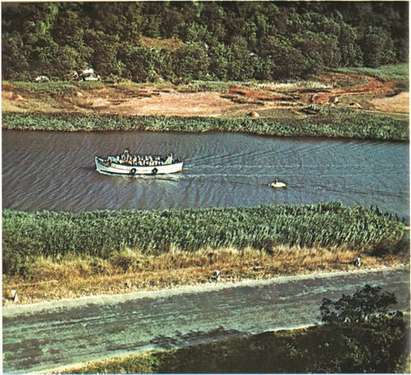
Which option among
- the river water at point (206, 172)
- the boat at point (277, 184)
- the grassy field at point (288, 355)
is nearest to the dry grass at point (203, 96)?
the river water at point (206, 172)

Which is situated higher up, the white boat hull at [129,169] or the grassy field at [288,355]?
the white boat hull at [129,169]

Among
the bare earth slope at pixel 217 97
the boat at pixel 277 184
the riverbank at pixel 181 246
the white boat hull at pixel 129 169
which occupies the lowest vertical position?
the riverbank at pixel 181 246

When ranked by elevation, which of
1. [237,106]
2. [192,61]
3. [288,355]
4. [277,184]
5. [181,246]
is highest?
[192,61]

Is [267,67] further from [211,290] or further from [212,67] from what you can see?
[211,290]

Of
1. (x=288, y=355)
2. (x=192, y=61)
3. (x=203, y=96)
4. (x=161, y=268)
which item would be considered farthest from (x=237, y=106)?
(x=288, y=355)

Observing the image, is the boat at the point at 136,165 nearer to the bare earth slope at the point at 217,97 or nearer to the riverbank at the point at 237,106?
the riverbank at the point at 237,106

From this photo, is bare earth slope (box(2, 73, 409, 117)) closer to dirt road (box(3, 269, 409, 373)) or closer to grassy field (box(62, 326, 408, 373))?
dirt road (box(3, 269, 409, 373))

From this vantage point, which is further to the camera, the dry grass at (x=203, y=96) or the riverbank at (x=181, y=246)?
the dry grass at (x=203, y=96)

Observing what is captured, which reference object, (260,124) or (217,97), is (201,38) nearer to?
(217,97)
